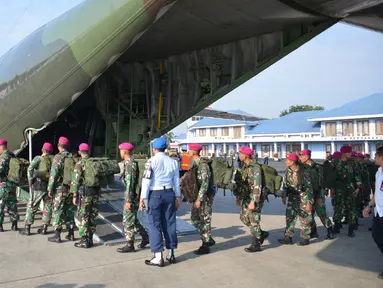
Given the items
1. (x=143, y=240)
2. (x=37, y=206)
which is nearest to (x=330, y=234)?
(x=143, y=240)

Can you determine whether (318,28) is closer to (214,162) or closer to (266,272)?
(214,162)

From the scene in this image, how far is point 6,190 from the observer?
21.7ft

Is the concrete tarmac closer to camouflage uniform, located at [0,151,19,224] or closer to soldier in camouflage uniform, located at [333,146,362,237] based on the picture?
camouflage uniform, located at [0,151,19,224]

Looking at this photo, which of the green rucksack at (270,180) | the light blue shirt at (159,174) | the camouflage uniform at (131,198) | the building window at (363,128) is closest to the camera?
the light blue shirt at (159,174)

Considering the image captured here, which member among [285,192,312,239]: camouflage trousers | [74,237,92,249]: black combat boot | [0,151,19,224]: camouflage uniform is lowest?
[74,237,92,249]: black combat boot

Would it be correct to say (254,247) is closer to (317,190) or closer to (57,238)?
(317,190)

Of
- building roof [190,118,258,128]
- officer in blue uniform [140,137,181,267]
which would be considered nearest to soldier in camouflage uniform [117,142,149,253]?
officer in blue uniform [140,137,181,267]

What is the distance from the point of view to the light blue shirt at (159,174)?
480 centimetres

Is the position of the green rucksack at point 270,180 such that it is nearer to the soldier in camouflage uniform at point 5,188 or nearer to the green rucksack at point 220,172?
the green rucksack at point 220,172

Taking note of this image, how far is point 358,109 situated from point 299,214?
3643cm

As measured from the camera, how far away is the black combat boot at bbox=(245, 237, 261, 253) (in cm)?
555

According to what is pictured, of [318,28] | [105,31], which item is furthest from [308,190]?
[105,31]

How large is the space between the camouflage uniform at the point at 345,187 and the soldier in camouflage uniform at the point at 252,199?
7.31 ft

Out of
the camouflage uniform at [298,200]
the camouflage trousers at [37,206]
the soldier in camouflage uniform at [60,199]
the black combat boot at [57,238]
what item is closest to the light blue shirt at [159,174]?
the soldier in camouflage uniform at [60,199]
